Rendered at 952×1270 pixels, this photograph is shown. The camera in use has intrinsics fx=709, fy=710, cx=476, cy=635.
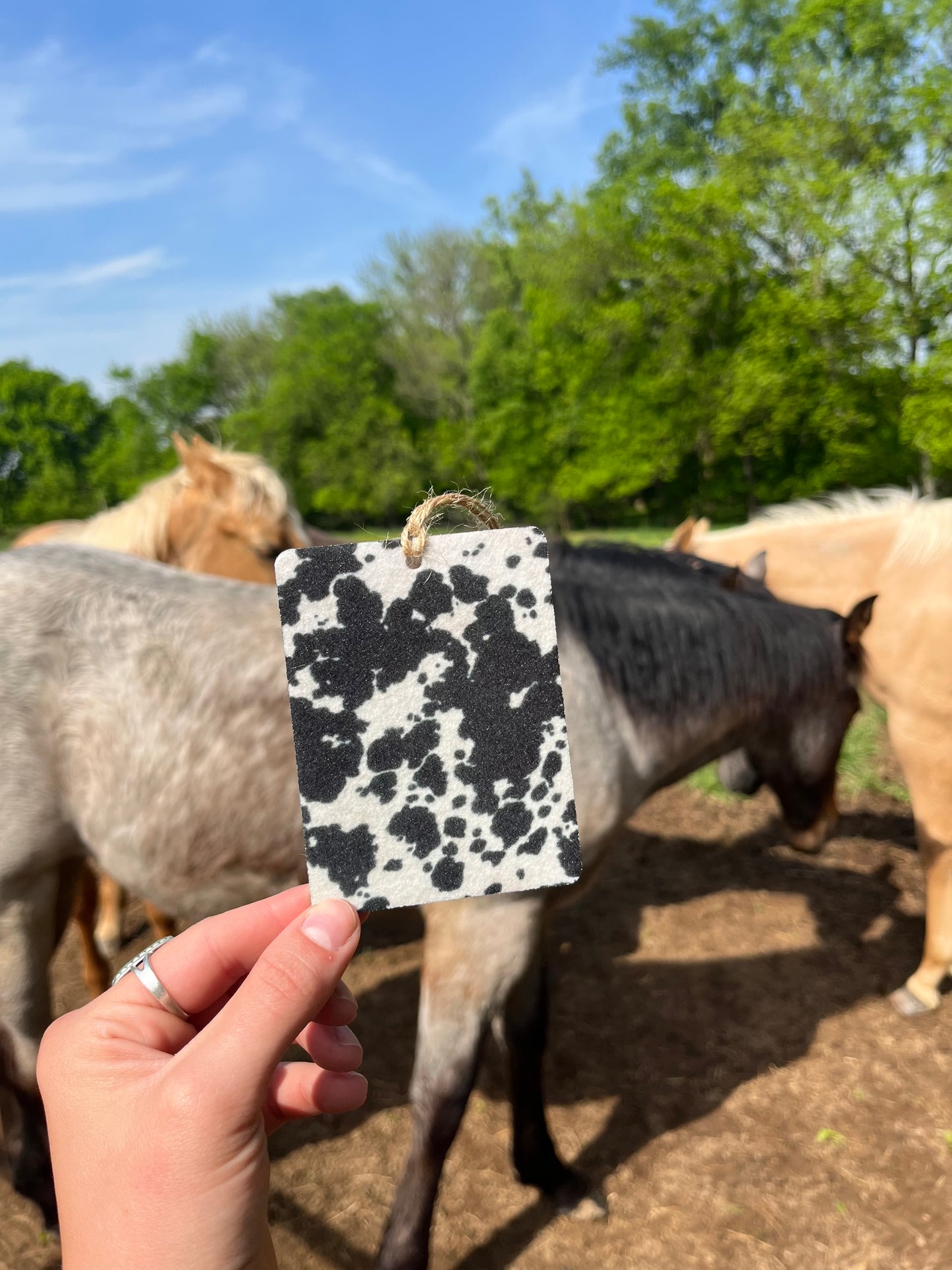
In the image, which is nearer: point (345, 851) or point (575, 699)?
point (345, 851)

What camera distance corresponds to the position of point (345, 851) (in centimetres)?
104

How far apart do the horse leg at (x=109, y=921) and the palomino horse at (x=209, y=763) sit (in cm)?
182

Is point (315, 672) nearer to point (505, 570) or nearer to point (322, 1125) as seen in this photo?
point (505, 570)

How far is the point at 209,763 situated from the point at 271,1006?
128 centimetres

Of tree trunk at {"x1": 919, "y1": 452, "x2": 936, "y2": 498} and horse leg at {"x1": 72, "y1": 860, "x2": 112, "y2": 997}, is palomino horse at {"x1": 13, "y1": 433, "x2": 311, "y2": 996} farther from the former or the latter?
tree trunk at {"x1": 919, "y1": 452, "x2": 936, "y2": 498}

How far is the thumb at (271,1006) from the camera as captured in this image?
89 centimetres

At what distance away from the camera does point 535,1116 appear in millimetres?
2512

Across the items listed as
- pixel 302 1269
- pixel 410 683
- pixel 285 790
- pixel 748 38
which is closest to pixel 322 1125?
pixel 302 1269

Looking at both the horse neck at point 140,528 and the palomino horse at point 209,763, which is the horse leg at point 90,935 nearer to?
the palomino horse at point 209,763

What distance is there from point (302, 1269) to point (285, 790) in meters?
1.66

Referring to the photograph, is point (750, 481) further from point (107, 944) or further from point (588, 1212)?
point (588, 1212)

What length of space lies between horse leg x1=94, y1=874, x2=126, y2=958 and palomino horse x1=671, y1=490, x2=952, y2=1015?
13.7 ft

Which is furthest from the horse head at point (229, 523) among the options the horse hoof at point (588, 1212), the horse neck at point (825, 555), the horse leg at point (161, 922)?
the horse hoof at point (588, 1212)

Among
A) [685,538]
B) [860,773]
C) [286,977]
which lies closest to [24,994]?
[286,977]
